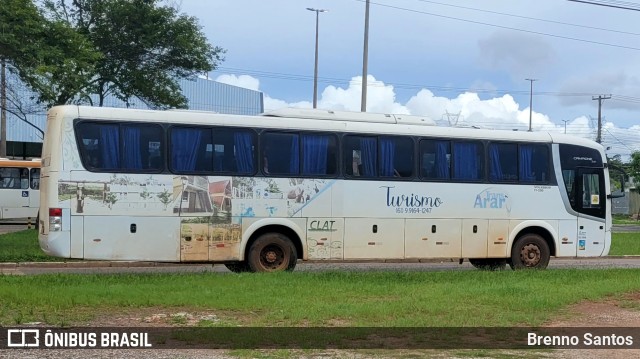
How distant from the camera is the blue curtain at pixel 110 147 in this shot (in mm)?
14266

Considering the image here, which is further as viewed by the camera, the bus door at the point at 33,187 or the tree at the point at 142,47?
the bus door at the point at 33,187

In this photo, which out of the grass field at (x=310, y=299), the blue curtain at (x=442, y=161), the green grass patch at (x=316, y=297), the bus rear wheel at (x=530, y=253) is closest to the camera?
the grass field at (x=310, y=299)

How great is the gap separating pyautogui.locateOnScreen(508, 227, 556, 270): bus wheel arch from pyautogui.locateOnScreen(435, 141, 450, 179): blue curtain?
2425mm

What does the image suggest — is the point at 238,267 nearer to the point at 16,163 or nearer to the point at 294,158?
the point at 294,158

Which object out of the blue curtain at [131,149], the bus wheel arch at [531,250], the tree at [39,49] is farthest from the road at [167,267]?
the tree at [39,49]

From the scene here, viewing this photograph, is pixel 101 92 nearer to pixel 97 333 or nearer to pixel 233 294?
pixel 233 294

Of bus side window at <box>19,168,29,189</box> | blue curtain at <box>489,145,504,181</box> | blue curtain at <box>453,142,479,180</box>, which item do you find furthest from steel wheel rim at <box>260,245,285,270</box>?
bus side window at <box>19,168,29,189</box>

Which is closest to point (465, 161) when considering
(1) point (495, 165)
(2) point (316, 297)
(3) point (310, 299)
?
(1) point (495, 165)

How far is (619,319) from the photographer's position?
1007 centimetres

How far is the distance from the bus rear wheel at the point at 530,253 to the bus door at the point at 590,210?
93 centimetres

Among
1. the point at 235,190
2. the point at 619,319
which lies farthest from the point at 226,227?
the point at 619,319

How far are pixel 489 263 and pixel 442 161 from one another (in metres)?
3.11

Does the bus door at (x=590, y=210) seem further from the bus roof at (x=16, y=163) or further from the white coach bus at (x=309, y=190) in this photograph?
the bus roof at (x=16, y=163)

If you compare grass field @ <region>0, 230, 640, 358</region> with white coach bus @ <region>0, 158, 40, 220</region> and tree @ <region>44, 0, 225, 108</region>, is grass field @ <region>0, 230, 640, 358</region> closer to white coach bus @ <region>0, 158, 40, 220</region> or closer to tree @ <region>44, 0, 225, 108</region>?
tree @ <region>44, 0, 225, 108</region>
